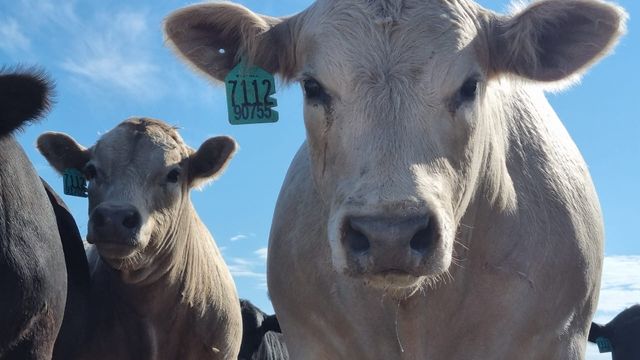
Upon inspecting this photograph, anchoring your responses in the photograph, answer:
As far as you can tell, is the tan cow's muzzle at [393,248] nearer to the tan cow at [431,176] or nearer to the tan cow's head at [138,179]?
the tan cow at [431,176]

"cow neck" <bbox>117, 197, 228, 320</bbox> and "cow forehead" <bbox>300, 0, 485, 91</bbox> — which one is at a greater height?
"cow forehead" <bbox>300, 0, 485, 91</bbox>

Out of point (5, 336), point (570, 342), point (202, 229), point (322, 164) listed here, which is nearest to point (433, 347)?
point (570, 342)

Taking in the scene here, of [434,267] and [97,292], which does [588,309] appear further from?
[97,292]

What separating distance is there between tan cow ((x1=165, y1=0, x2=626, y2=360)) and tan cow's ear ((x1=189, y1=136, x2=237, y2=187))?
12.5 ft

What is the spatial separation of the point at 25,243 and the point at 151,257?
10.6 ft

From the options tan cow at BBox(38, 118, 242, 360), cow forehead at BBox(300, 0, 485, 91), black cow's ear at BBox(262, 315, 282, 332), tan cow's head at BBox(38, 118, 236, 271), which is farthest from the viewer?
black cow's ear at BBox(262, 315, 282, 332)

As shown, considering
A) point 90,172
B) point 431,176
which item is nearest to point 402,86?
point 431,176

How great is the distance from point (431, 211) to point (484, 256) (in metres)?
1.15

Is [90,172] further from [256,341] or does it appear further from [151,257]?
[256,341]

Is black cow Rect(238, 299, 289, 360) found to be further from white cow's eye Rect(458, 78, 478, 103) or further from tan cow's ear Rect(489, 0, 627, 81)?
white cow's eye Rect(458, 78, 478, 103)

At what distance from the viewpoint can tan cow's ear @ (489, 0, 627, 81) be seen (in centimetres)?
421

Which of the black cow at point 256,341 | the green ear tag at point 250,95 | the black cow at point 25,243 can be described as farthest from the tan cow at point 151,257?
the green ear tag at point 250,95

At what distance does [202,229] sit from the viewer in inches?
380

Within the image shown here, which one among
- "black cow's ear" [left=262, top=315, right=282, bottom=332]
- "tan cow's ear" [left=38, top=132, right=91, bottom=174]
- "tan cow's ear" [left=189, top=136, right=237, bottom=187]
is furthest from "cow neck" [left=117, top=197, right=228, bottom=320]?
"black cow's ear" [left=262, top=315, right=282, bottom=332]
